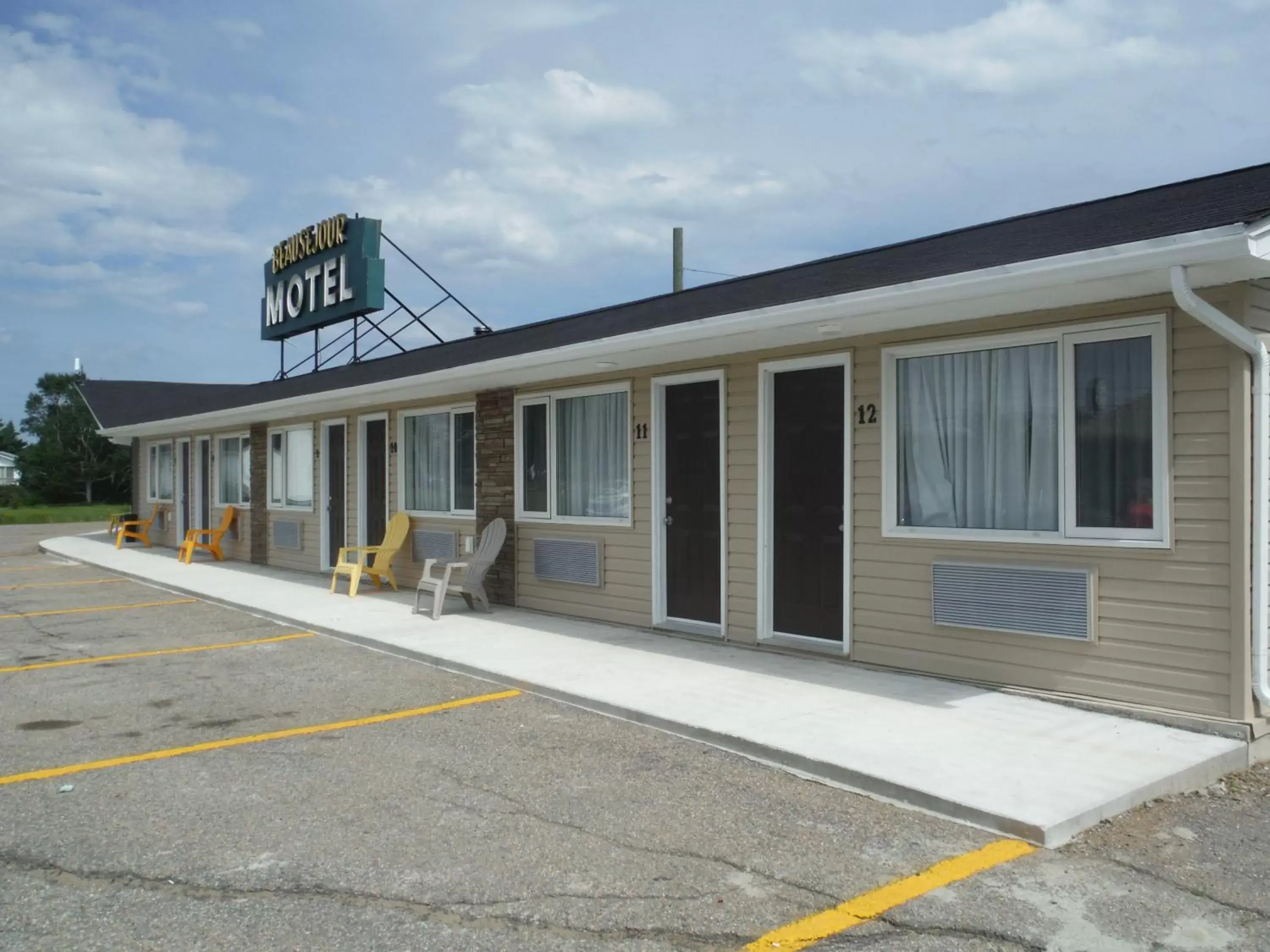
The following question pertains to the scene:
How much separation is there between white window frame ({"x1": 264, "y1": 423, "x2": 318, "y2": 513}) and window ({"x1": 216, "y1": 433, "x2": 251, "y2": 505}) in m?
0.73

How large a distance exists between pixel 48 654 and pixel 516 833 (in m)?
6.08

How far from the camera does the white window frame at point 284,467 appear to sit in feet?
48.3

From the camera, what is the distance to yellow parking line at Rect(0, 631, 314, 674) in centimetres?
784

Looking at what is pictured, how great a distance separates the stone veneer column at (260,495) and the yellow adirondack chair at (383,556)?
14.0 ft

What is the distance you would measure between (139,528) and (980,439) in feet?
63.3

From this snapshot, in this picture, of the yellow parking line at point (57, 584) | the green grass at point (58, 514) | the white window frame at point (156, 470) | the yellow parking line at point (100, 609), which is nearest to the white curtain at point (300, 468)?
the yellow parking line at point (57, 584)

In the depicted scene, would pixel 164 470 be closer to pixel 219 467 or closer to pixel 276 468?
pixel 219 467

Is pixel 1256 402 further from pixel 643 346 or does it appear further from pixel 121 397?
pixel 121 397

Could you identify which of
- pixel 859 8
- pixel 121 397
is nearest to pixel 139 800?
pixel 859 8

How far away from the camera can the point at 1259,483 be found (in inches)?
205

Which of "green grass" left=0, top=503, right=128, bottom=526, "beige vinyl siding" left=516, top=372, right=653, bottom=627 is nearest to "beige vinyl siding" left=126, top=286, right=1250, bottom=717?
"beige vinyl siding" left=516, top=372, right=653, bottom=627

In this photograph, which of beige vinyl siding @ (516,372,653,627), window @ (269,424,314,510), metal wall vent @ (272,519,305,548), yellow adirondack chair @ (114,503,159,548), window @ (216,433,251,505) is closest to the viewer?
beige vinyl siding @ (516,372,653,627)

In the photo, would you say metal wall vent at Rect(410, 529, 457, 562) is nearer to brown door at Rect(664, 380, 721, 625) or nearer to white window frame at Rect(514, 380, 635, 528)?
white window frame at Rect(514, 380, 635, 528)

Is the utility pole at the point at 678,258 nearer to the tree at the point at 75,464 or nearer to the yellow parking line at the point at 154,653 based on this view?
the yellow parking line at the point at 154,653
